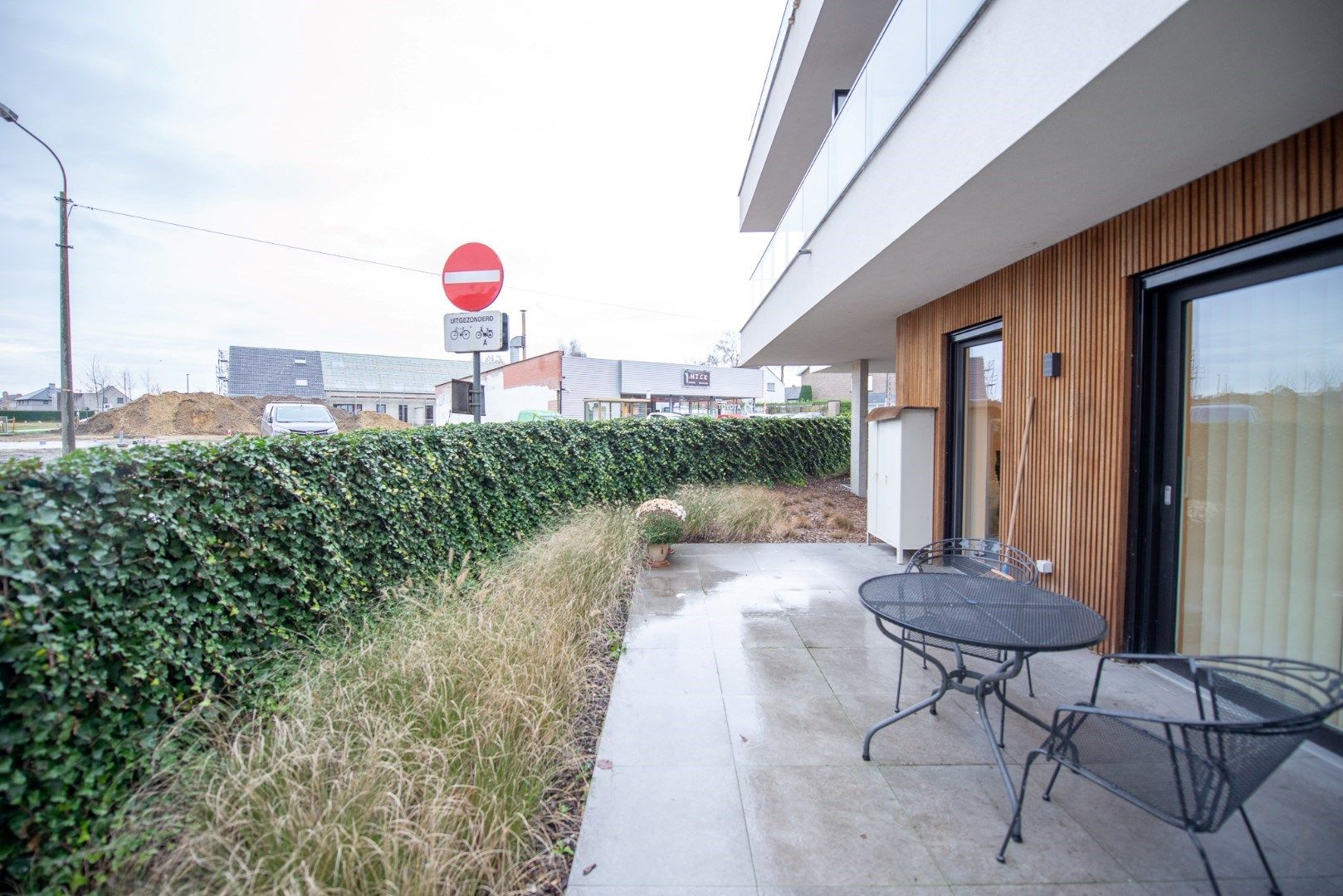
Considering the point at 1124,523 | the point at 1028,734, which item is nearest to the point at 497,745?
the point at 1028,734

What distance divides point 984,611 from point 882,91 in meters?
3.63

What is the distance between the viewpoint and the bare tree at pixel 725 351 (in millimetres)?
52531

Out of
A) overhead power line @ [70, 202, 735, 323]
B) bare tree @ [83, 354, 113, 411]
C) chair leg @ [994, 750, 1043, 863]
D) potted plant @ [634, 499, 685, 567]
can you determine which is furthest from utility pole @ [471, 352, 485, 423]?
bare tree @ [83, 354, 113, 411]

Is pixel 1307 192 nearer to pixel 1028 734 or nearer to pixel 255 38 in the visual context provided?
pixel 1028 734

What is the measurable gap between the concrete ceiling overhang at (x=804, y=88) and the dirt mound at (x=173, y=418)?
70.2 ft

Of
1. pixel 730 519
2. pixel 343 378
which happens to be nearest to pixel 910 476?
pixel 730 519

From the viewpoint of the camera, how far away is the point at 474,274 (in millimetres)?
5418

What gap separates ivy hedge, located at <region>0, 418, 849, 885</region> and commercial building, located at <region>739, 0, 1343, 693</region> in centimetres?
383

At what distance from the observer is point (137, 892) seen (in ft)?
5.67

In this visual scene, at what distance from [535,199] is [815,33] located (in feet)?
32.7

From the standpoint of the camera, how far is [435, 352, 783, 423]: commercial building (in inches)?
1281

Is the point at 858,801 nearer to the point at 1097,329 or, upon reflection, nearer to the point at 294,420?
the point at 1097,329

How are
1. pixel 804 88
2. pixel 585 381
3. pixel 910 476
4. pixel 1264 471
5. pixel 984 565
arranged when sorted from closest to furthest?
pixel 1264 471
pixel 984 565
pixel 910 476
pixel 804 88
pixel 585 381

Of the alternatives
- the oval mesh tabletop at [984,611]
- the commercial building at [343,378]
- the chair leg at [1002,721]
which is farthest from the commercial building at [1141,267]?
the commercial building at [343,378]
